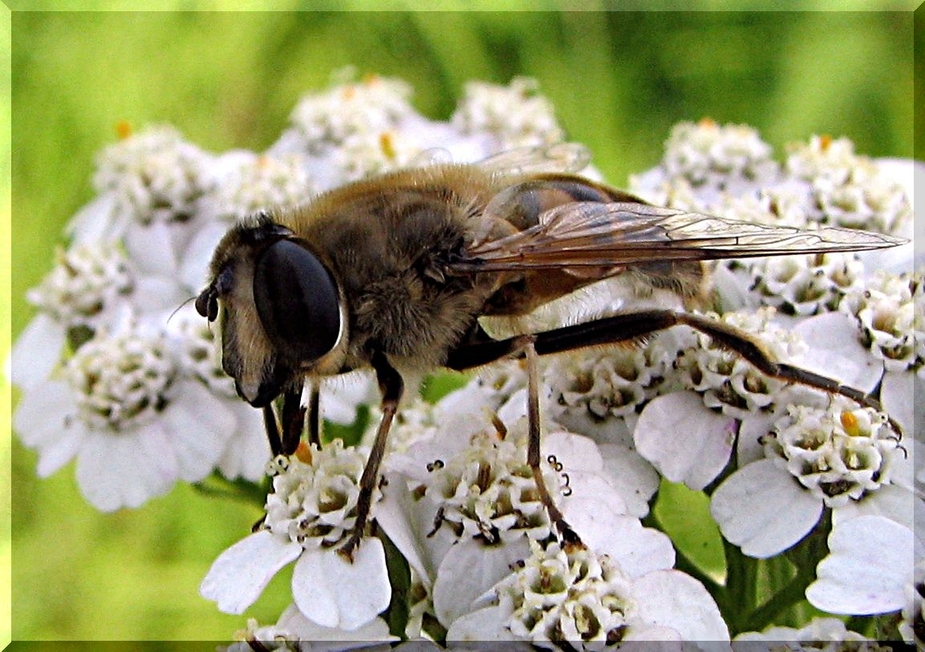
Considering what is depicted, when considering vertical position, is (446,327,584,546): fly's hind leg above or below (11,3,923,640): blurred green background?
below

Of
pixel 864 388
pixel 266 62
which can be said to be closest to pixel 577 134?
pixel 266 62

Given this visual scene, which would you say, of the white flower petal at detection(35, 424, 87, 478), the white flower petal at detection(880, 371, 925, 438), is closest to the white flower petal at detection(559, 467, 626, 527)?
the white flower petal at detection(880, 371, 925, 438)

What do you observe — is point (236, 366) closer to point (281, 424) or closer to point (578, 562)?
point (281, 424)

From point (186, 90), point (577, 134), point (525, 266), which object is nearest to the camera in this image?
point (525, 266)

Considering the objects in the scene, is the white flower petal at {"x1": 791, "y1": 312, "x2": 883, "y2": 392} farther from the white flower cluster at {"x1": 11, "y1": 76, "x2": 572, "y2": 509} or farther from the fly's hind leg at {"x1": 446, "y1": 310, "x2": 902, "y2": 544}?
the white flower cluster at {"x1": 11, "y1": 76, "x2": 572, "y2": 509}

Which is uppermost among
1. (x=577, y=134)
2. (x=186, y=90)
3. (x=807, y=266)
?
(x=186, y=90)

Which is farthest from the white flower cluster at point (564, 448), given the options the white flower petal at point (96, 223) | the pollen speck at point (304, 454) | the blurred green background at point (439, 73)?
the blurred green background at point (439, 73)
